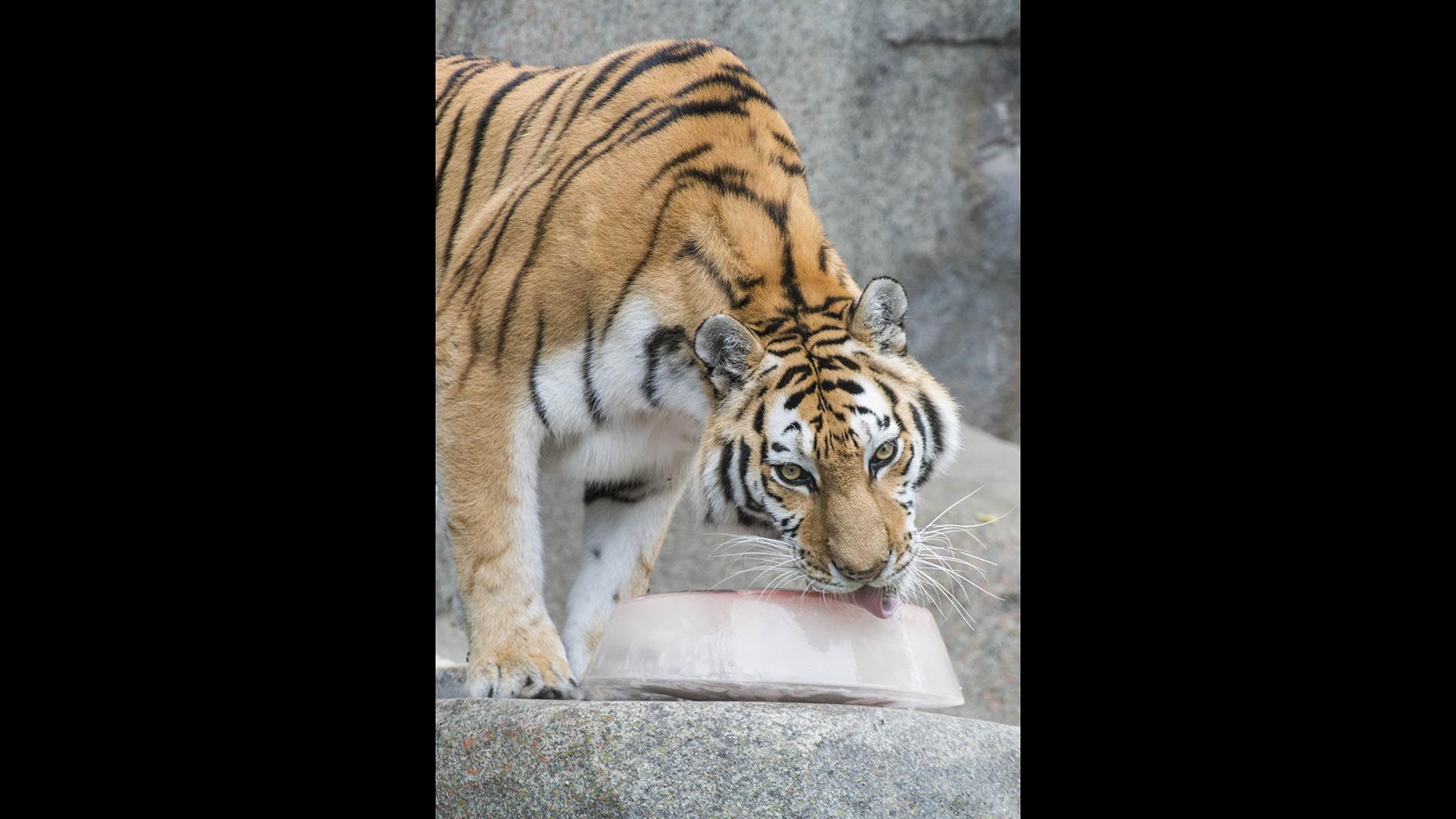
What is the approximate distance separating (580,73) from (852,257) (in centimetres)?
84

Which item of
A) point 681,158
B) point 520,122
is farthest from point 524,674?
point 520,122

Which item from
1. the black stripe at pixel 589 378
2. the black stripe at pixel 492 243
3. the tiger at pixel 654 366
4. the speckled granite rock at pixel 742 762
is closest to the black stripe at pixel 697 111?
the tiger at pixel 654 366

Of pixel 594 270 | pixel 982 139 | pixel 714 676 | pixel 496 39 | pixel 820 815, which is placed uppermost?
pixel 496 39

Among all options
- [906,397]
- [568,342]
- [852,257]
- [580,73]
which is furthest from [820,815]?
→ [580,73]

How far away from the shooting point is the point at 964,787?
7.98 ft

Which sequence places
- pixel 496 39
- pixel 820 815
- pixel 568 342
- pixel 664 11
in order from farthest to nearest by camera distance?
1. pixel 496 39
2. pixel 664 11
3. pixel 568 342
4. pixel 820 815

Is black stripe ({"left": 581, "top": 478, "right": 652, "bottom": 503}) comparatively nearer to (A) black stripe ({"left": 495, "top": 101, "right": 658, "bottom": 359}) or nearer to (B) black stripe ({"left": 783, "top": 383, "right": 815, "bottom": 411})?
(A) black stripe ({"left": 495, "top": 101, "right": 658, "bottom": 359})

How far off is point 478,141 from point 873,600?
5.51ft

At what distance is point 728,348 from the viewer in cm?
270

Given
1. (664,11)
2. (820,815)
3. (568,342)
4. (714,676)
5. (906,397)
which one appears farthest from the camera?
(664,11)

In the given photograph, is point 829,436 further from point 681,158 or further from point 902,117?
point 902,117

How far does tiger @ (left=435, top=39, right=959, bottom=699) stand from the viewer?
2.61 metres

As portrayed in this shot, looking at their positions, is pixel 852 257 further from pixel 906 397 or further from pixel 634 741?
pixel 634 741

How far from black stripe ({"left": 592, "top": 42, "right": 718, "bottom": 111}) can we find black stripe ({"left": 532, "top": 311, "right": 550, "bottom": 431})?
58cm
